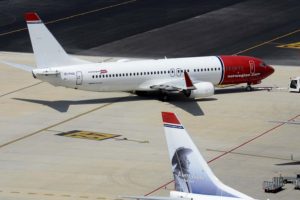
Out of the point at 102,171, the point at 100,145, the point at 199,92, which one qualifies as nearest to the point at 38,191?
the point at 102,171

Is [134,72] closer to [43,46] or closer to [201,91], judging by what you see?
[201,91]

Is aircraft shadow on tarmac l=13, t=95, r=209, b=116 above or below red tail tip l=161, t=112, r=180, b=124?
below

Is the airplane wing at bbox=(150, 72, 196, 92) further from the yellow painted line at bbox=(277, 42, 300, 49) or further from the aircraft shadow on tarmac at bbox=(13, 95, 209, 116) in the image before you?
the yellow painted line at bbox=(277, 42, 300, 49)

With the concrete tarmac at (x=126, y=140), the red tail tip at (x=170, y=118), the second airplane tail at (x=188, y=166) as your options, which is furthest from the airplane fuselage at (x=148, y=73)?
the red tail tip at (x=170, y=118)

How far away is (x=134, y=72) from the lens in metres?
91.9

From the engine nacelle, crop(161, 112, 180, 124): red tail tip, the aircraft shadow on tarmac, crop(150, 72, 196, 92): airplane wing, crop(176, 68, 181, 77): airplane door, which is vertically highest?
crop(161, 112, 180, 124): red tail tip

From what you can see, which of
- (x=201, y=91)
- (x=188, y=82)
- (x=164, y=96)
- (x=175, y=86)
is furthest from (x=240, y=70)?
(x=164, y=96)

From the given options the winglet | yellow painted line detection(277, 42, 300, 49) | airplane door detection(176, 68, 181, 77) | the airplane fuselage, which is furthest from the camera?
yellow painted line detection(277, 42, 300, 49)

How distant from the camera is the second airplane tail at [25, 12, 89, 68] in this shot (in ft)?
296

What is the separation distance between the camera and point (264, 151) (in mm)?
74875

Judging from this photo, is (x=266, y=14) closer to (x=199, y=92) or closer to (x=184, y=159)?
(x=199, y=92)

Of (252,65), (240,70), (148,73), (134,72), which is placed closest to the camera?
(134,72)

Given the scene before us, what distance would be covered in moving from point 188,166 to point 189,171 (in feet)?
0.81

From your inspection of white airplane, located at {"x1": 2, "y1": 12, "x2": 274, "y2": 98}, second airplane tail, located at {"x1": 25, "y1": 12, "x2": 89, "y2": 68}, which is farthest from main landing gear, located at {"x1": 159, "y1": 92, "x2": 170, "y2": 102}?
second airplane tail, located at {"x1": 25, "y1": 12, "x2": 89, "y2": 68}
